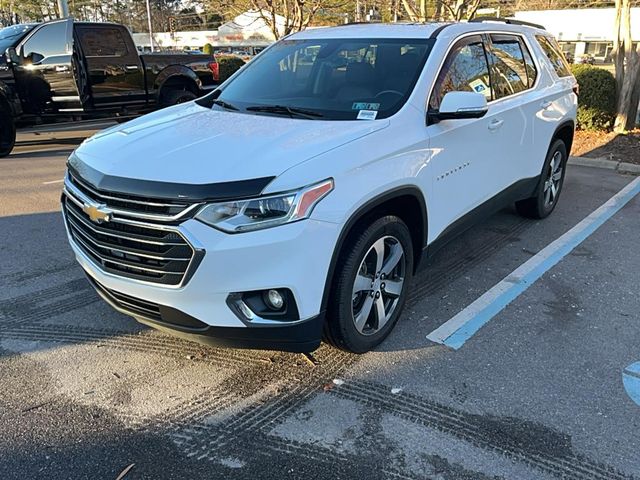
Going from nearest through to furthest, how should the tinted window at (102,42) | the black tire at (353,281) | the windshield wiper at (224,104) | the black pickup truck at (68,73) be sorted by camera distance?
the black tire at (353,281)
the windshield wiper at (224,104)
the black pickup truck at (68,73)
the tinted window at (102,42)

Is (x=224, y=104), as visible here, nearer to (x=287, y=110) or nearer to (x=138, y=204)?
(x=287, y=110)

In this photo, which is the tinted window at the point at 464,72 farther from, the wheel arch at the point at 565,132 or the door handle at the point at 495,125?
the wheel arch at the point at 565,132

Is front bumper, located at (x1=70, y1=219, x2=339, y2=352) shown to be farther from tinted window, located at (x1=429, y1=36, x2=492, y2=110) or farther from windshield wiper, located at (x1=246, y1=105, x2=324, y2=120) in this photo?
tinted window, located at (x1=429, y1=36, x2=492, y2=110)

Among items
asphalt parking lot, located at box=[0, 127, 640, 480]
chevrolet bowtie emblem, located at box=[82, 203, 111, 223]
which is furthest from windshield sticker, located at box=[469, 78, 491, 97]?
chevrolet bowtie emblem, located at box=[82, 203, 111, 223]

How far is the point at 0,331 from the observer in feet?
11.6

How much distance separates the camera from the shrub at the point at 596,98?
10.0 metres

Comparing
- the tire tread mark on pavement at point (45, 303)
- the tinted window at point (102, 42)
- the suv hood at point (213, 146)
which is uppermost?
the tinted window at point (102, 42)

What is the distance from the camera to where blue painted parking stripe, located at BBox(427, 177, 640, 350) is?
11.7ft

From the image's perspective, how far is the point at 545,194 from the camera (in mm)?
5699

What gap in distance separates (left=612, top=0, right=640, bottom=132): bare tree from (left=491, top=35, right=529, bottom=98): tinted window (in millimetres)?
6339

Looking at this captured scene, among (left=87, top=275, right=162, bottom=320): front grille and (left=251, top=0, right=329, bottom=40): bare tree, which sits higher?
(left=251, top=0, right=329, bottom=40): bare tree

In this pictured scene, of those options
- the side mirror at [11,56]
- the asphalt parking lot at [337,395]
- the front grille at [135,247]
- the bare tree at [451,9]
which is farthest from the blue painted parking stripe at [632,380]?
the side mirror at [11,56]

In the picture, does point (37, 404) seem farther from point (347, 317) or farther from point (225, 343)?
point (347, 317)

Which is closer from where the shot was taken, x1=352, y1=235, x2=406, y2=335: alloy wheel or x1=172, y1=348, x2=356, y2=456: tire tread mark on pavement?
x1=172, y1=348, x2=356, y2=456: tire tread mark on pavement
